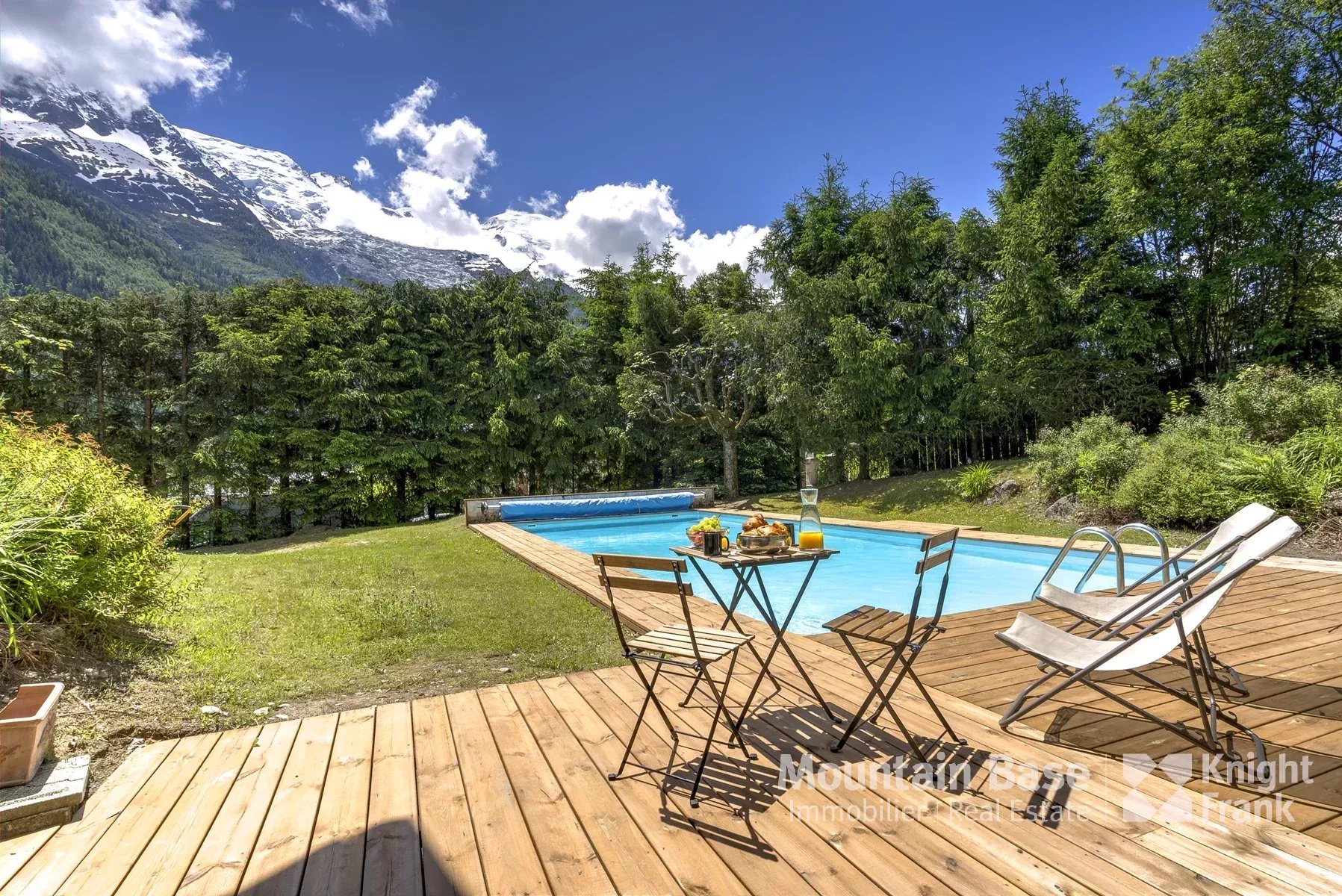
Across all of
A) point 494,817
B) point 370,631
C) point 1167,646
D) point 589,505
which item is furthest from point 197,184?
point 1167,646

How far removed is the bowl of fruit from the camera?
248 cm

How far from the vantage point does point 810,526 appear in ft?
8.32

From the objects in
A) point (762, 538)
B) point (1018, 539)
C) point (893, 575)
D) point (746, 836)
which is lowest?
point (893, 575)

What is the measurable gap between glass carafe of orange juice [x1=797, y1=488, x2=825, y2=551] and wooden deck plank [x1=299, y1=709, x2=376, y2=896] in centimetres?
181

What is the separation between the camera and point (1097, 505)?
784 centimetres

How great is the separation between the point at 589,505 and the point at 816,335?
21.0 feet

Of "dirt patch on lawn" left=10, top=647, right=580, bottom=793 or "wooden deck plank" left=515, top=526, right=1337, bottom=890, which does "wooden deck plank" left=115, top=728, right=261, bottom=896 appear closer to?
"dirt patch on lawn" left=10, top=647, right=580, bottom=793

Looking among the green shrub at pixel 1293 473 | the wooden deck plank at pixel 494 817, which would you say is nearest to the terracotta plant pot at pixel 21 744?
the wooden deck plank at pixel 494 817

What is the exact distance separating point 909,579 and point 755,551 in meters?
5.32

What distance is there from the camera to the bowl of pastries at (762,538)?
2414 millimetres

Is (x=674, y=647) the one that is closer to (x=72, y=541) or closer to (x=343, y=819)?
A: (x=343, y=819)

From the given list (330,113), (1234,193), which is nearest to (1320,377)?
(1234,193)

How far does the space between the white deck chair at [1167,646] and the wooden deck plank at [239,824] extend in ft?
7.75

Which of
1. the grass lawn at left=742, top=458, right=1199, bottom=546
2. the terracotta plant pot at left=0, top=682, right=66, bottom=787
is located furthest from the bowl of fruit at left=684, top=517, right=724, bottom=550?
the grass lawn at left=742, top=458, right=1199, bottom=546
